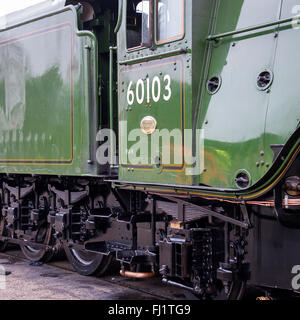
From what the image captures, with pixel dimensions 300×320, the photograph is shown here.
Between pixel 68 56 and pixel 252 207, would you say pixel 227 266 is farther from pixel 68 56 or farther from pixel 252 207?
pixel 68 56

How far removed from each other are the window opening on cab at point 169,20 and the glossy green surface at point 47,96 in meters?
1.38

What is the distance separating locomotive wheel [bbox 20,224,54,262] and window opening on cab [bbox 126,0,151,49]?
3556 mm

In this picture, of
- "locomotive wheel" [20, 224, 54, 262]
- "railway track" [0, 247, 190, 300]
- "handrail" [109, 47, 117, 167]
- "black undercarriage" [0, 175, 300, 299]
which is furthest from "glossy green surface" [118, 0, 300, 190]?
"locomotive wheel" [20, 224, 54, 262]

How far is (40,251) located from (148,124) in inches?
157

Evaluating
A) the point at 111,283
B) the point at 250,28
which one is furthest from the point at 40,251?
the point at 250,28

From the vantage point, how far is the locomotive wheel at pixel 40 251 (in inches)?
314

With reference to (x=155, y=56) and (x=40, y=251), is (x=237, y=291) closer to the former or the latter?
(x=155, y=56)

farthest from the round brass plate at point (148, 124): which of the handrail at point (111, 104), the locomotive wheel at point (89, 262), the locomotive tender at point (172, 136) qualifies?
the locomotive wheel at point (89, 262)

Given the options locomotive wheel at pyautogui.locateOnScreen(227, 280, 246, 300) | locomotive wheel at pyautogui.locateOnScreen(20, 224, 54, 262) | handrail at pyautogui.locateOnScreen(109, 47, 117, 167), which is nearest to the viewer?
locomotive wheel at pyautogui.locateOnScreen(227, 280, 246, 300)

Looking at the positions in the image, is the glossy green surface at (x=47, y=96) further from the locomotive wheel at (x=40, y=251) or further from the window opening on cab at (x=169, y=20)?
the window opening on cab at (x=169, y=20)

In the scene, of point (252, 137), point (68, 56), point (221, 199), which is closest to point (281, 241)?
point (221, 199)

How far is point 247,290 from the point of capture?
4.73m

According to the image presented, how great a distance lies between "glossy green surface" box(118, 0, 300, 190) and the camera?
13.3ft

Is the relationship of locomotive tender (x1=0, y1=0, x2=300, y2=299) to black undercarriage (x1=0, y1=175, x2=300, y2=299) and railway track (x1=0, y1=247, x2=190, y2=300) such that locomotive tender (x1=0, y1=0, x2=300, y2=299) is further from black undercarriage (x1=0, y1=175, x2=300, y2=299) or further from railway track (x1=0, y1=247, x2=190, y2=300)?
railway track (x1=0, y1=247, x2=190, y2=300)
